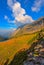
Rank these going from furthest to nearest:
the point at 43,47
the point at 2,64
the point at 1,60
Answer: the point at 1,60 → the point at 2,64 → the point at 43,47

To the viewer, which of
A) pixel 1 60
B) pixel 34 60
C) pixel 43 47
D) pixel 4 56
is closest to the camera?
pixel 34 60

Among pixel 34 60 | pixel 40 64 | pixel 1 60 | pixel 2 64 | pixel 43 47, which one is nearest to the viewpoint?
pixel 40 64

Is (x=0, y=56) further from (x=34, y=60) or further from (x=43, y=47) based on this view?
(x=34, y=60)

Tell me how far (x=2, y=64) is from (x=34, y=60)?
2991 inches

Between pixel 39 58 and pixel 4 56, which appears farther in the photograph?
pixel 4 56

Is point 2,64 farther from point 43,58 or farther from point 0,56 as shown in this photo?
point 43,58

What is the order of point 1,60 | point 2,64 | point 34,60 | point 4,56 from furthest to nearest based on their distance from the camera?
point 4,56
point 1,60
point 2,64
point 34,60

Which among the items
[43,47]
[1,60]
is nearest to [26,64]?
[43,47]

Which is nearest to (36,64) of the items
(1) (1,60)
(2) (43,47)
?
(2) (43,47)

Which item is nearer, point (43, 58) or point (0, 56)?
point (43, 58)

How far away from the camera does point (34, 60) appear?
350 feet

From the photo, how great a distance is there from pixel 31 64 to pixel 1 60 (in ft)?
299

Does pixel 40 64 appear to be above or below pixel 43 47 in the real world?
below

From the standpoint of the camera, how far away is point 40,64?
325 ft
